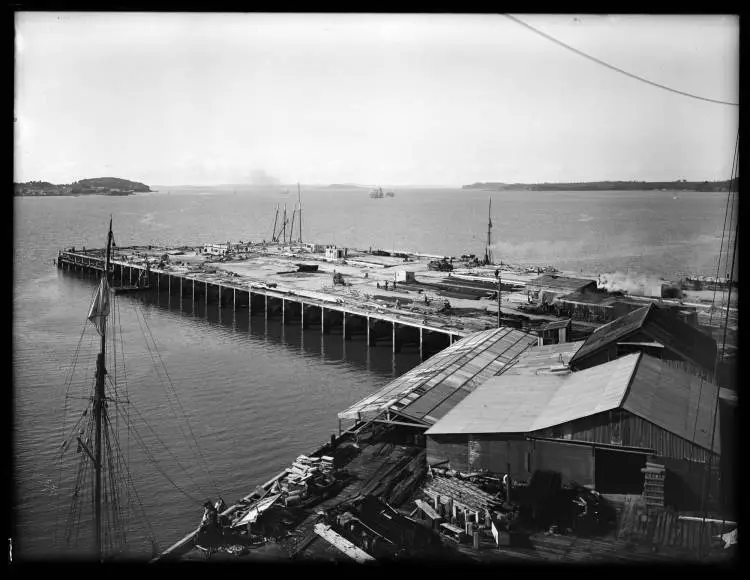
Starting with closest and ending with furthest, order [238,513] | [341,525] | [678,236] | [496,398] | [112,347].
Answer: [341,525] → [238,513] → [496,398] → [112,347] → [678,236]

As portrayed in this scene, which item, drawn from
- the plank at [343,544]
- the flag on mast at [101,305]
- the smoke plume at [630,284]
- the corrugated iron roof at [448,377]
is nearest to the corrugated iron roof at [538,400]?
the corrugated iron roof at [448,377]

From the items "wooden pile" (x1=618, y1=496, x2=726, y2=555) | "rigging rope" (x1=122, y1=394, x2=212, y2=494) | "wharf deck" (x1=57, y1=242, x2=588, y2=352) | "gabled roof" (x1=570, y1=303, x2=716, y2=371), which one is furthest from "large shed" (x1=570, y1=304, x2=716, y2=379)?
"wharf deck" (x1=57, y1=242, x2=588, y2=352)

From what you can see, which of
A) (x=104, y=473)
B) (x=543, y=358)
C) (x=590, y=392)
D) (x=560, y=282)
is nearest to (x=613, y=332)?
(x=543, y=358)

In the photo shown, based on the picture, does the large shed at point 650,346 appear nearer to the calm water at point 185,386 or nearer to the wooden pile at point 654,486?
the wooden pile at point 654,486

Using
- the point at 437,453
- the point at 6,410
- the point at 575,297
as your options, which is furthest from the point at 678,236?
the point at 6,410

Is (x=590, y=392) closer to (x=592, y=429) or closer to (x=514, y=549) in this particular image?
(x=592, y=429)

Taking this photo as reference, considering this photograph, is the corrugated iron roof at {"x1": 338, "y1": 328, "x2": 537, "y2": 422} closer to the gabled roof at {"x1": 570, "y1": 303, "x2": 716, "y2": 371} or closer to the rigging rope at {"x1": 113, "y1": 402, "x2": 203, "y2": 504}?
the gabled roof at {"x1": 570, "y1": 303, "x2": 716, "y2": 371}

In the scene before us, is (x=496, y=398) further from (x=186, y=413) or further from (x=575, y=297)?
(x=575, y=297)
